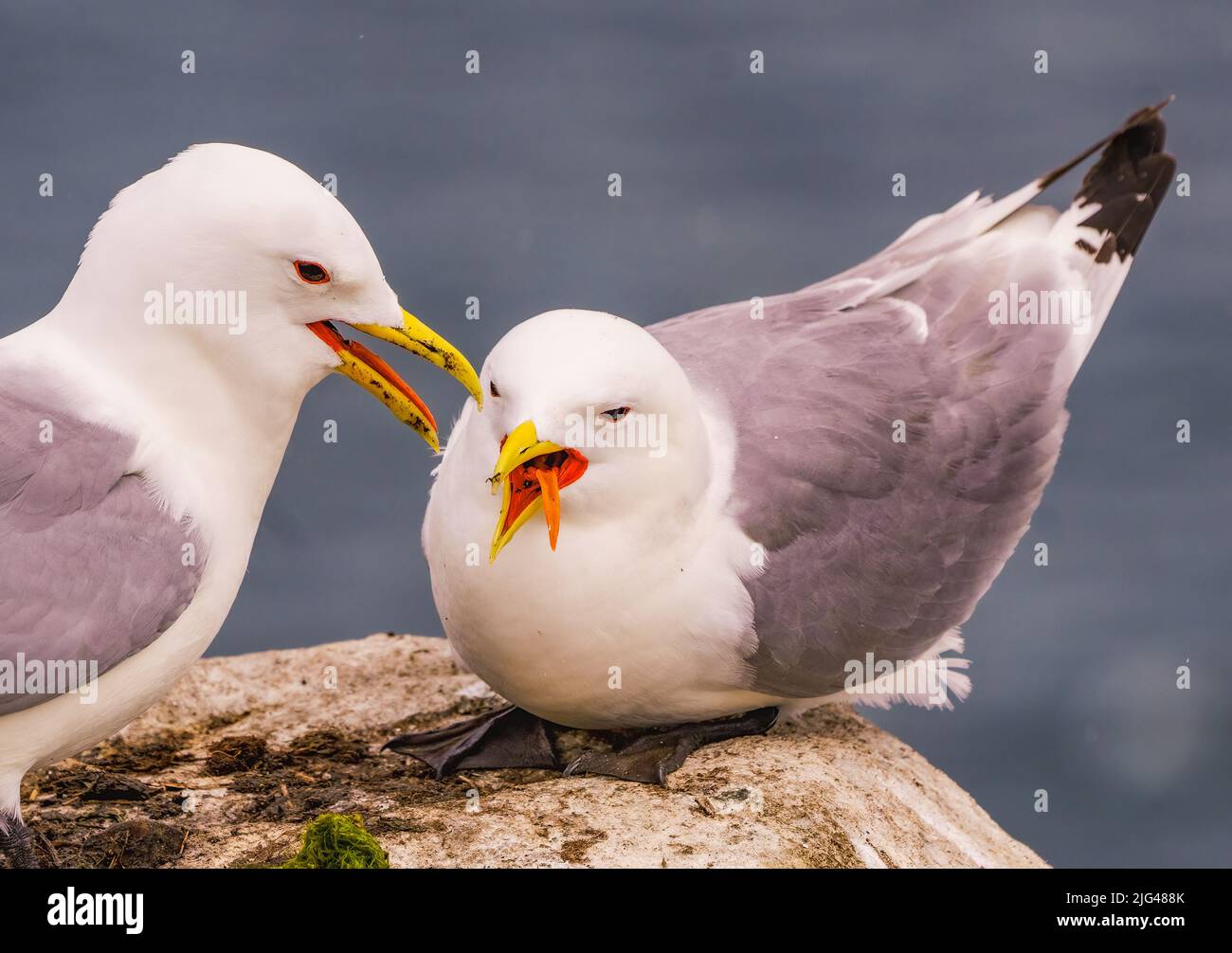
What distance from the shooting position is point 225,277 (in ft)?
16.5

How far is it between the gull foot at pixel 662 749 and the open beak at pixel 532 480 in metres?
0.93

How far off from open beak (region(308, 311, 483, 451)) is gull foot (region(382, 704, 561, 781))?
138 centimetres

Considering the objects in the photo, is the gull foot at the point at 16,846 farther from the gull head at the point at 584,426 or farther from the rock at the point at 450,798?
the gull head at the point at 584,426

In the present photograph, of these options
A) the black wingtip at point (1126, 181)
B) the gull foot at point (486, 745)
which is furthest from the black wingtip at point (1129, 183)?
the gull foot at point (486, 745)

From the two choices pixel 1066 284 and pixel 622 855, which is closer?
pixel 622 855

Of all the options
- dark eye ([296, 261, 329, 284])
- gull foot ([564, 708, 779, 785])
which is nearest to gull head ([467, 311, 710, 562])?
dark eye ([296, 261, 329, 284])

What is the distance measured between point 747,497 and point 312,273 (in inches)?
71.2

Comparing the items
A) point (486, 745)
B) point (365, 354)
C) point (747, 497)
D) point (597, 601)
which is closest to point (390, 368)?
point (365, 354)

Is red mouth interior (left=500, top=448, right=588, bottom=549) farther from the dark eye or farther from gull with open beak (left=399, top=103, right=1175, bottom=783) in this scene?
the dark eye

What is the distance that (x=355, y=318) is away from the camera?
5.21 metres

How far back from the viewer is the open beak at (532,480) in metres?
5.34

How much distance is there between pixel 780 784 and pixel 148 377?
2508 millimetres
